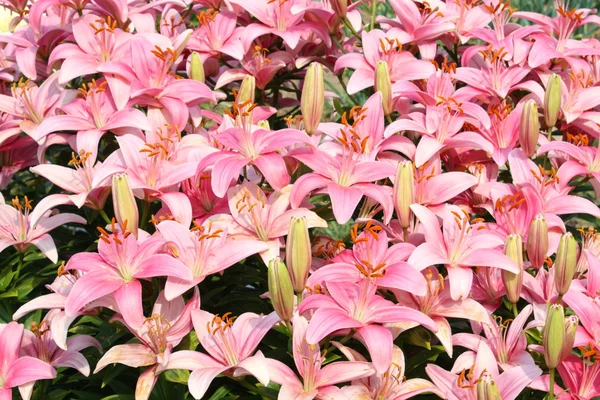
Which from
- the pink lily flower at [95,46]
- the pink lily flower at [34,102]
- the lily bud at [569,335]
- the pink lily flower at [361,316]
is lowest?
the lily bud at [569,335]

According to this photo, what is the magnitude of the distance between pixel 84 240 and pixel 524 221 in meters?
0.82

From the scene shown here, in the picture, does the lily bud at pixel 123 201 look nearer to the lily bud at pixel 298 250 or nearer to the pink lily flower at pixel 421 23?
the lily bud at pixel 298 250

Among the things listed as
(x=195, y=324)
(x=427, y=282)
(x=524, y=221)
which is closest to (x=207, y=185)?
(x=195, y=324)

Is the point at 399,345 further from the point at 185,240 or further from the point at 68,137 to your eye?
the point at 68,137

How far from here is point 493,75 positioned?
146cm

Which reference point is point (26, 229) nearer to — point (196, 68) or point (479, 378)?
point (196, 68)

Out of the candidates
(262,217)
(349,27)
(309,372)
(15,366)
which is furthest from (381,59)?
(15,366)

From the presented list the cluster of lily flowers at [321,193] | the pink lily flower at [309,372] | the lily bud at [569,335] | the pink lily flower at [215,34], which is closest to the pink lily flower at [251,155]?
the cluster of lily flowers at [321,193]

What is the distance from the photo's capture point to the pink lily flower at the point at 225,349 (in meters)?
1.05

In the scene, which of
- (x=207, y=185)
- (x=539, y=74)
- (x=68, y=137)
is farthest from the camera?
(x=539, y=74)

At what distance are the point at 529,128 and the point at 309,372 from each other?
0.55 m

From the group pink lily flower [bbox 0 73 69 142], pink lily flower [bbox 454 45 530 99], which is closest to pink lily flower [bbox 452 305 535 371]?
pink lily flower [bbox 454 45 530 99]

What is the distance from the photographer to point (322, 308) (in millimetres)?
1038

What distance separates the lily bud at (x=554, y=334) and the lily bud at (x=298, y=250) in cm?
32
